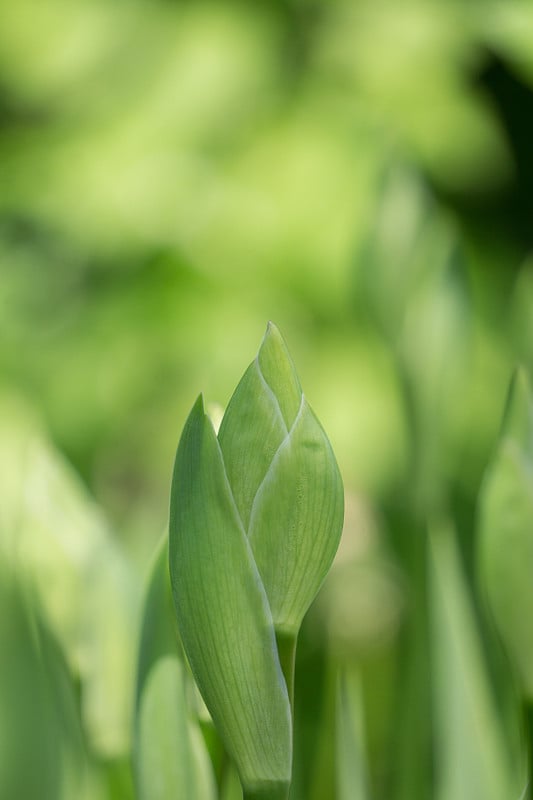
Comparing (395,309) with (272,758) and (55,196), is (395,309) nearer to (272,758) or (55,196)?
(272,758)

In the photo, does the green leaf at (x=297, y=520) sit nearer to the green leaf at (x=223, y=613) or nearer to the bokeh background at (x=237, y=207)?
the green leaf at (x=223, y=613)

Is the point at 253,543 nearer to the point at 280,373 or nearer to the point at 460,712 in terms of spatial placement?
the point at 280,373

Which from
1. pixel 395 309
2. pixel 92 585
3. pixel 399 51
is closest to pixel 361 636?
pixel 395 309

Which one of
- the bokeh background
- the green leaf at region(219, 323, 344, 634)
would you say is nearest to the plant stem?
the green leaf at region(219, 323, 344, 634)

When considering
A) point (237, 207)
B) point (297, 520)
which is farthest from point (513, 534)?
point (237, 207)

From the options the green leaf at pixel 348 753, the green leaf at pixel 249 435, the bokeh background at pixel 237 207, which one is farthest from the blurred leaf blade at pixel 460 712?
the bokeh background at pixel 237 207

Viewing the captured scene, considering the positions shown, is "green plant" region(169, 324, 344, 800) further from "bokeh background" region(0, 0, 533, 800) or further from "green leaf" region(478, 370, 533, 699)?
"bokeh background" region(0, 0, 533, 800)
